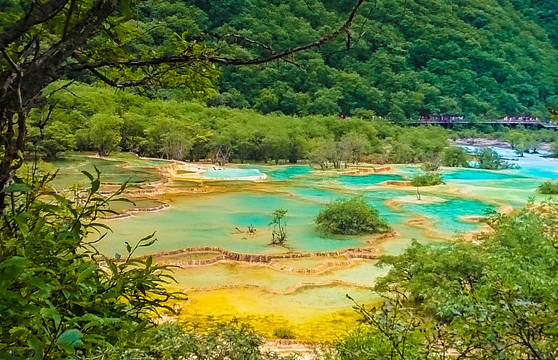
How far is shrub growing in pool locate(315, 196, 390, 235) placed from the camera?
13.4 meters

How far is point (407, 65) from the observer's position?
139ft

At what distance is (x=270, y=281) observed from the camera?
32.9 ft

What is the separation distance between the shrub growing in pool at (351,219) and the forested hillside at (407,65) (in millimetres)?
19242

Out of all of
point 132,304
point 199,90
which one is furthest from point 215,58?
point 132,304

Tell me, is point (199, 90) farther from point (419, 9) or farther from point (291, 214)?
point (419, 9)

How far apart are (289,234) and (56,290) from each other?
12.3 meters

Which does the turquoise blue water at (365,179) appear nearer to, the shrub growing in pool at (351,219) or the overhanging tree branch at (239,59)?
the shrub growing in pool at (351,219)

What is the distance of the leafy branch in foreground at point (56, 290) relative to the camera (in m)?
0.74

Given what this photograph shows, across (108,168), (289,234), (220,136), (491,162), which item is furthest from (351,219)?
(491,162)

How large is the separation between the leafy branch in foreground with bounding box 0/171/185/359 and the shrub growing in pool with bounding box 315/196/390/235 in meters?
12.4

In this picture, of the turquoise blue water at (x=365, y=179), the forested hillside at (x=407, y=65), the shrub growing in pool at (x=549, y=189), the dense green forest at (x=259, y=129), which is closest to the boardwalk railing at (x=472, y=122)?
the forested hillside at (x=407, y=65)

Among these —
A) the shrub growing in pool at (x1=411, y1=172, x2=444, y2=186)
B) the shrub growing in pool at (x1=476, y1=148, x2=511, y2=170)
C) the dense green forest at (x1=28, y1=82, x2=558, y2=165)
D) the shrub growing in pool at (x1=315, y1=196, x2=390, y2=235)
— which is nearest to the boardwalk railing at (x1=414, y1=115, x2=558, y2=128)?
the dense green forest at (x1=28, y1=82, x2=558, y2=165)

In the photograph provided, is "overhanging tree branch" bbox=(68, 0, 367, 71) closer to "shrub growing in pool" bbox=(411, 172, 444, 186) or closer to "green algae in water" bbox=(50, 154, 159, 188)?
"green algae in water" bbox=(50, 154, 159, 188)

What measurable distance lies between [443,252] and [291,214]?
6.81m
